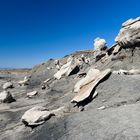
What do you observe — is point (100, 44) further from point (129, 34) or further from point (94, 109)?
point (94, 109)

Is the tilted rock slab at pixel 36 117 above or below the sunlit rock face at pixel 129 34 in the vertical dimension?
below

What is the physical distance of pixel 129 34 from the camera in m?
25.8

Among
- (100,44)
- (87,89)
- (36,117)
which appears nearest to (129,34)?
(87,89)

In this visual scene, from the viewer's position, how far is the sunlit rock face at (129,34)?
83.3ft

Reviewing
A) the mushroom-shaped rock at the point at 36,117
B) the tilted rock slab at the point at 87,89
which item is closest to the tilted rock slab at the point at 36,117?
the mushroom-shaped rock at the point at 36,117

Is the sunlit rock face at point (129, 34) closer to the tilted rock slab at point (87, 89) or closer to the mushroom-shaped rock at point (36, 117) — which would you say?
the tilted rock slab at point (87, 89)

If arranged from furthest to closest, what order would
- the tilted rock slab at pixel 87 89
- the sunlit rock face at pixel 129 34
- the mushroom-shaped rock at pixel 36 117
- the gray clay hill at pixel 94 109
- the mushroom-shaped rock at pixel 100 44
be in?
the mushroom-shaped rock at pixel 100 44, the sunlit rock face at pixel 129 34, the tilted rock slab at pixel 87 89, the mushroom-shaped rock at pixel 36 117, the gray clay hill at pixel 94 109

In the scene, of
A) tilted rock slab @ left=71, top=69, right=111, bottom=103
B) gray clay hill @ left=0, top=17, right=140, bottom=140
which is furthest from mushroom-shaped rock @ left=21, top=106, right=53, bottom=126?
tilted rock slab @ left=71, top=69, right=111, bottom=103

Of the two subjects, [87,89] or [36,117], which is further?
[87,89]

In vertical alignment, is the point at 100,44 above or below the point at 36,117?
above

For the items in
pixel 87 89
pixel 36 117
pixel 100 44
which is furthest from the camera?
pixel 100 44

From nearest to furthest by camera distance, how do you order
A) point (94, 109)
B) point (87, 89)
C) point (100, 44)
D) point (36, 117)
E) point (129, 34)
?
point (94, 109), point (36, 117), point (87, 89), point (129, 34), point (100, 44)

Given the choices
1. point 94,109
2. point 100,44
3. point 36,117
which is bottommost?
point 36,117

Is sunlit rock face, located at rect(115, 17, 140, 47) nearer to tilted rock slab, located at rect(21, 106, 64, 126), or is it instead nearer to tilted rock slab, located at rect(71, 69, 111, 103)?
tilted rock slab, located at rect(71, 69, 111, 103)
